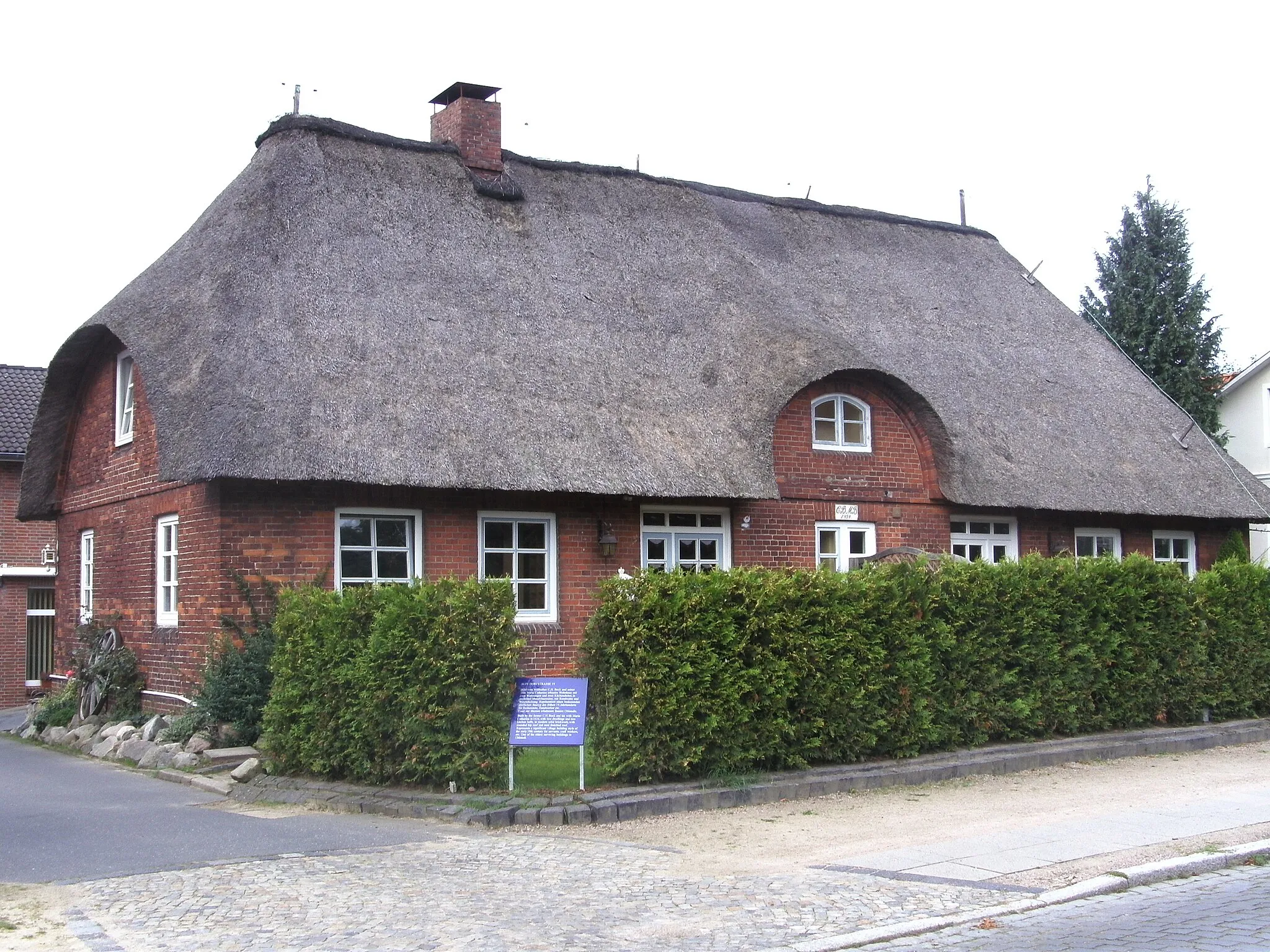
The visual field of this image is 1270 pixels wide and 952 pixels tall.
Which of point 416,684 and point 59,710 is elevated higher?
point 416,684

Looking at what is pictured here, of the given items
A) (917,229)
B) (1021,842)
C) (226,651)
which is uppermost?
(917,229)

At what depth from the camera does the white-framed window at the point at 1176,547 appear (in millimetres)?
22125

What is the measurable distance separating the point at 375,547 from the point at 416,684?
4760mm

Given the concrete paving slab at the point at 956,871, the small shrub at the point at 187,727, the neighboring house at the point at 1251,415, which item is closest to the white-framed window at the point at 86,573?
the small shrub at the point at 187,727

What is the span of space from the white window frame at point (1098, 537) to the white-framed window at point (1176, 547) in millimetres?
950

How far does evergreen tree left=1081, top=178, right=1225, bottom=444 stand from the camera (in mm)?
33531

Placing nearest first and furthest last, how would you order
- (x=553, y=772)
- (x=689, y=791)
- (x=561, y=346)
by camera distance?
(x=689, y=791), (x=553, y=772), (x=561, y=346)

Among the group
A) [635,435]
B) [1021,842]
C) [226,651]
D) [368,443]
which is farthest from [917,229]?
[1021,842]

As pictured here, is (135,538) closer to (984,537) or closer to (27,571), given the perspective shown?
(27,571)

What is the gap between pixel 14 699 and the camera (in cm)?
2448

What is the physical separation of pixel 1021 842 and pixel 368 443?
794cm

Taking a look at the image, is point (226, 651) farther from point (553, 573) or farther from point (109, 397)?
point (109, 397)

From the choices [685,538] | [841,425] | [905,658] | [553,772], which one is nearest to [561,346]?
[685,538]

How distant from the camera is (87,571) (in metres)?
19.0
